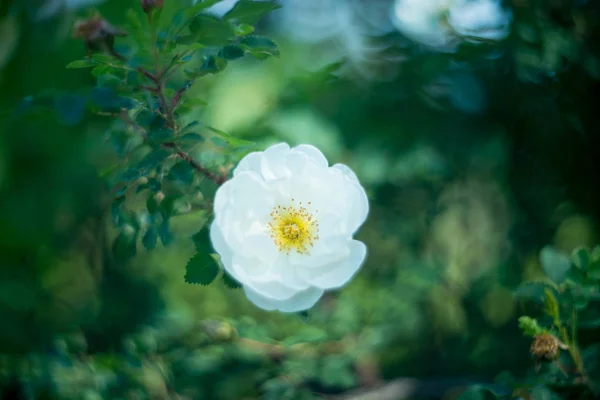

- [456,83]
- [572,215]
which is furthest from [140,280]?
[572,215]

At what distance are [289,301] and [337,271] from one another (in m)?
0.07

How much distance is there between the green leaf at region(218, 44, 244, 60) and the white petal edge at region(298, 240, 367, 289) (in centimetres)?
27

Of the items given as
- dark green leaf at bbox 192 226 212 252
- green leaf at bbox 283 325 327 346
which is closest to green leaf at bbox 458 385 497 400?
green leaf at bbox 283 325 327 346

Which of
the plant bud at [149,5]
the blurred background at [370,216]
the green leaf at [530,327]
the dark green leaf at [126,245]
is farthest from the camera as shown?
the blurred background at [370,216]

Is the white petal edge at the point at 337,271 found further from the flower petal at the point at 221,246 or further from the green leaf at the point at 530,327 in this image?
the green leaf at the point at 530,327

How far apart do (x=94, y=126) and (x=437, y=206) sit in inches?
44.7

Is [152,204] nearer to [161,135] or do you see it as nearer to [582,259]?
[161,135]

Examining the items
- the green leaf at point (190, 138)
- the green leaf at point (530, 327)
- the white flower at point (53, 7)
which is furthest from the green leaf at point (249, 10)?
the white flower at point (53, 7)

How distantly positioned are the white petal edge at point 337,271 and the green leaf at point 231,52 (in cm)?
27

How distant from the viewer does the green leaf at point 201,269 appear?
0.69m

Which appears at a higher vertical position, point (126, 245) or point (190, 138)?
point (190, 138)

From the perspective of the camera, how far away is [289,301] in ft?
2.21

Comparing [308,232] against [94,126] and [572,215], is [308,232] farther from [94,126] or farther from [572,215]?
[94,126]

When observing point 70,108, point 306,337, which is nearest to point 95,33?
point 70,108
